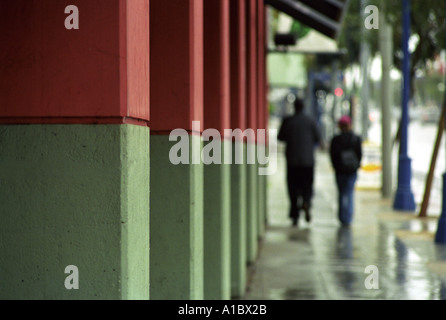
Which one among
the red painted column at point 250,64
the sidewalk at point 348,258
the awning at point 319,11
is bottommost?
the sidewalk at point 348,258

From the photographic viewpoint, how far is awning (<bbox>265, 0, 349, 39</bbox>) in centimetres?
1320

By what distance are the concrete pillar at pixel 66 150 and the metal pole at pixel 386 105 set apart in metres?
16.6

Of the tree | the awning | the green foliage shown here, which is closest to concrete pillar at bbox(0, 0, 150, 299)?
the awning

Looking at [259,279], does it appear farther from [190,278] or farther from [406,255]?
[190,278]

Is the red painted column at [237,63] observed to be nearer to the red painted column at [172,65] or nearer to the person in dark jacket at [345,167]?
the red painted column at [172,65]

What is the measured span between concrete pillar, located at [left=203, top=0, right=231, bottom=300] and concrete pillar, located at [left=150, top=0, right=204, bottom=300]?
1405 millimetres

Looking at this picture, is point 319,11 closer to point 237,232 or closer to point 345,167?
point 345,167

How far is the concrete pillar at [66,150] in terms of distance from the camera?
3312mm

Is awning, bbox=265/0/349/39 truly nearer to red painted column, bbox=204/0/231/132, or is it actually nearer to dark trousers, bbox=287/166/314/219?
dark trousers, bbox=287/166/314/219

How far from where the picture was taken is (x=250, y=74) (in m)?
10.1

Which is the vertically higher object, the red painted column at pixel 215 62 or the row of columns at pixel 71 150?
the red painted column at pixel 215 62

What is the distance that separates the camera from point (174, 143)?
4.80 meters

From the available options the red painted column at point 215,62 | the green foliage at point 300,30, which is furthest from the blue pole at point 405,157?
the red painted column at point 215,62

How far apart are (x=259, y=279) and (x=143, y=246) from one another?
5533 millimetres
